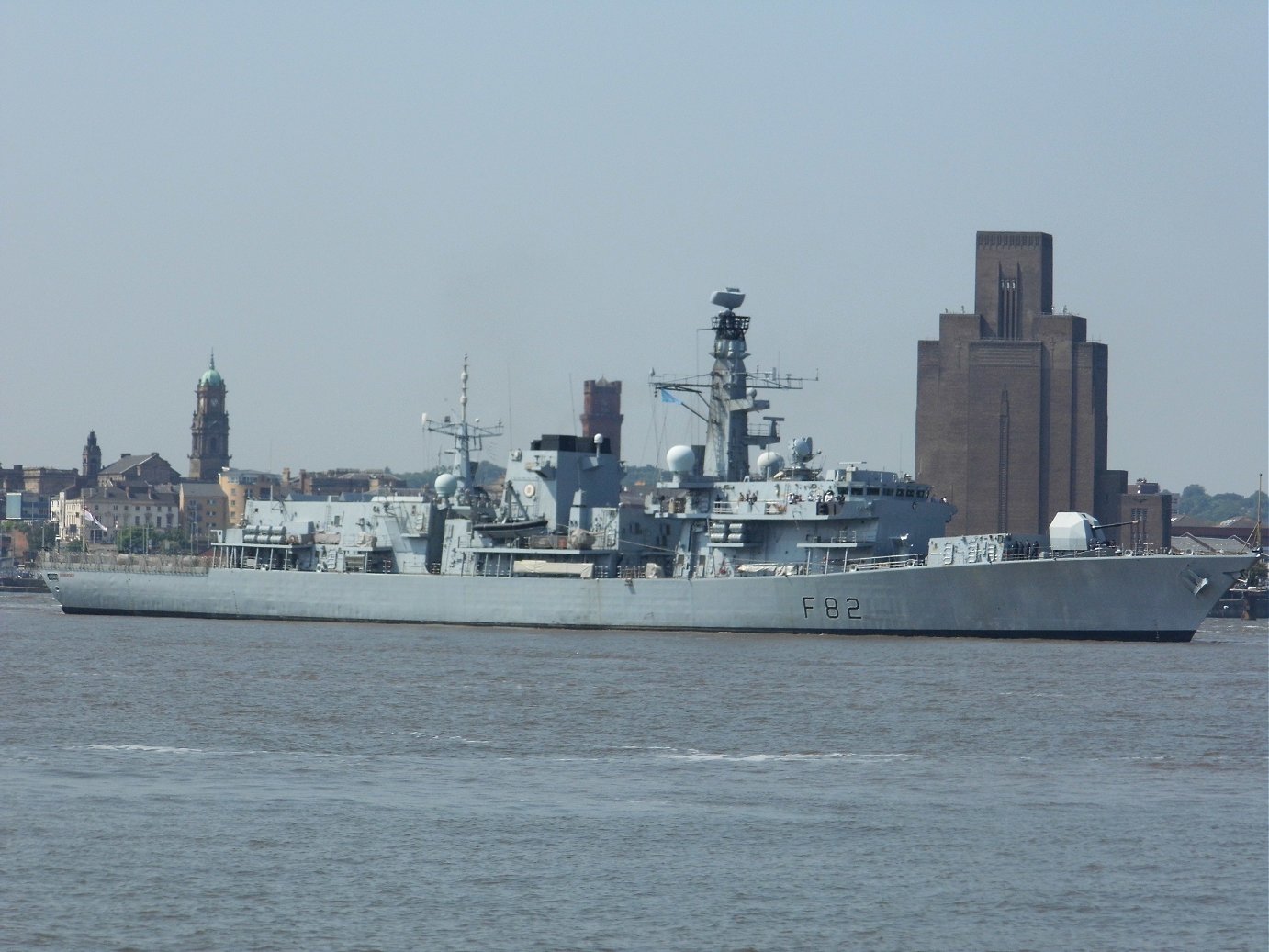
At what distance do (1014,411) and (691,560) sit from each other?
246ft

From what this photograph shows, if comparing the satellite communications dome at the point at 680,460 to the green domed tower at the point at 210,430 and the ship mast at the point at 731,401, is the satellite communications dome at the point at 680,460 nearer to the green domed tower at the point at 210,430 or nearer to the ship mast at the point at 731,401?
the ship mast at the point at 731,401

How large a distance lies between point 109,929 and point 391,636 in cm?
3336

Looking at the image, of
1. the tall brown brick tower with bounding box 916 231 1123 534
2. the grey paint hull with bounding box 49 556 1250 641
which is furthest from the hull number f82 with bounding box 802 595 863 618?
the tall brown brick tower with bounding box 916 231 1123 534

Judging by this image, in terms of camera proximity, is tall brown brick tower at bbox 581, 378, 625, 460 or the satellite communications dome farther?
tall brown brick tower at bbox 581, 378, 625, 460

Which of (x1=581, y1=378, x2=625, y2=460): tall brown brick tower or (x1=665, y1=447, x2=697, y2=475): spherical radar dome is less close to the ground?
(x1=581, y1=378, x2=625, y2=460): tall brown brick tower

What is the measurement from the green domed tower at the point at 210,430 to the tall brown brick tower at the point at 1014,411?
7612cm

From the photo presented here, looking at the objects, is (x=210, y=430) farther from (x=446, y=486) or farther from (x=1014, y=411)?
(x=446, y=486)

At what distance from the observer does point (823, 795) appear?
2159cm

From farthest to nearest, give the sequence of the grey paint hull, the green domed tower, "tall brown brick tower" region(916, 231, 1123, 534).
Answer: the green domed tower
"tall brown brick tower" region(916, 231, 1123, 534)
the grey paint hull

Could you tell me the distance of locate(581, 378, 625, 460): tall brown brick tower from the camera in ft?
577

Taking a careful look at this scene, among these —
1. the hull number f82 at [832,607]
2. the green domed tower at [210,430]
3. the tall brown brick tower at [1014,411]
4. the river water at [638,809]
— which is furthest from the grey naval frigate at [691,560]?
the green domed tower at [210,430]

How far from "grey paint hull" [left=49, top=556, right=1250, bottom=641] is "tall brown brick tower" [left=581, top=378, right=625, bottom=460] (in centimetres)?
11917

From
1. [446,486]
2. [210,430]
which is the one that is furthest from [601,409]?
[446,486]

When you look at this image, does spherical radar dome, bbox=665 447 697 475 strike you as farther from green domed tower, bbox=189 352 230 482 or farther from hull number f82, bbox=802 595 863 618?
green domed tower, bbox=189 352 230 482
